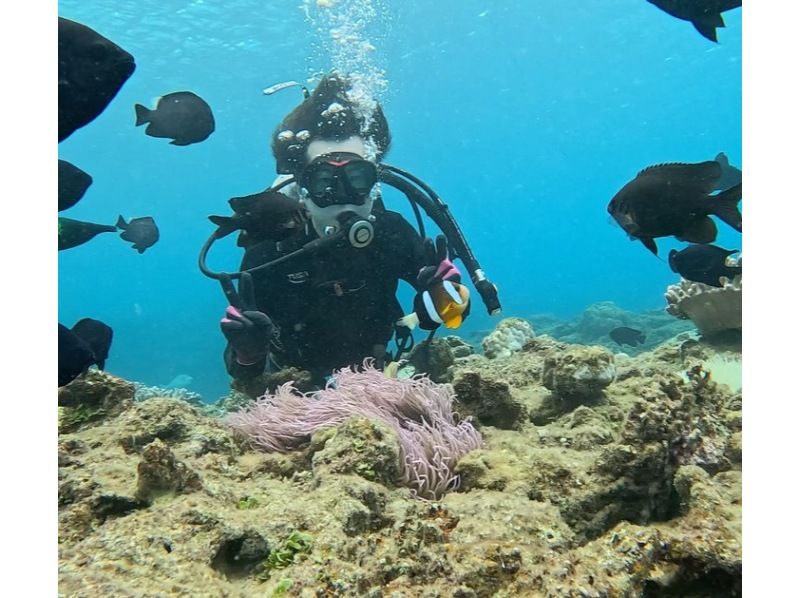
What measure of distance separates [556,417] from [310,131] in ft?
12.8

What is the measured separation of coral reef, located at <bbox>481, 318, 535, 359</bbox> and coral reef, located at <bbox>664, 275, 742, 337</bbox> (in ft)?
7.23

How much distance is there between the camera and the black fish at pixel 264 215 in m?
3.36

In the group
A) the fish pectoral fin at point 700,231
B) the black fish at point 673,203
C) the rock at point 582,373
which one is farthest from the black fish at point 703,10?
the rock at point 582,373

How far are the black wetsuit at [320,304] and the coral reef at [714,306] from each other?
2.89 metres

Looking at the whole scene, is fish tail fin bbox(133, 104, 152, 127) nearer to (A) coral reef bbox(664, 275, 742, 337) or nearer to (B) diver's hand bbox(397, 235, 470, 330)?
(B) diver's hand bbox(397, 235, 470, 330)

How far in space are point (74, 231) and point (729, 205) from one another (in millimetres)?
3569

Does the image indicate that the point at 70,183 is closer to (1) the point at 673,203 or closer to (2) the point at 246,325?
(2) the point at 246,325

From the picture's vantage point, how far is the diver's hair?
5.29m

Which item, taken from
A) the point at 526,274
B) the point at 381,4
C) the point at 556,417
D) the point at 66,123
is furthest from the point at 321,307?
the point at 526,274

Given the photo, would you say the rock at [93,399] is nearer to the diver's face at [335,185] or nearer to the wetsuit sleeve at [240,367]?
the wetsuit sleeve at [240,367]
